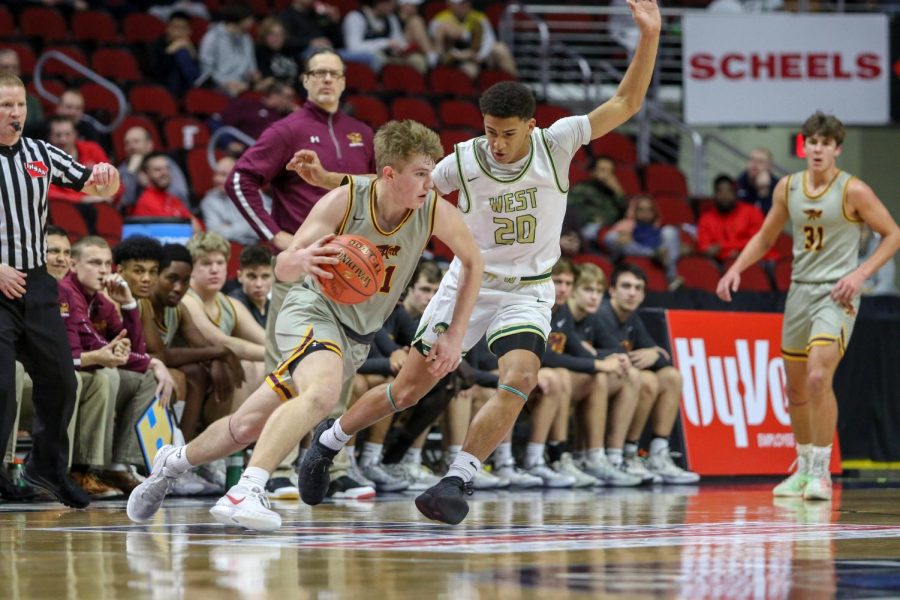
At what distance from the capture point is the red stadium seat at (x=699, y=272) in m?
12.6

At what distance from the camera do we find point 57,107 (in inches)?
471

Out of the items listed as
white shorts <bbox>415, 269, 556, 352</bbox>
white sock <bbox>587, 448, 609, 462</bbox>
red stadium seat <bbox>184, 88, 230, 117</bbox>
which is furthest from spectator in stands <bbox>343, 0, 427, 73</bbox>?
white shorts <bbox>415, 269, 556, 352</bbox>

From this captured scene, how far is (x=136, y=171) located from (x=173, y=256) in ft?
10.3

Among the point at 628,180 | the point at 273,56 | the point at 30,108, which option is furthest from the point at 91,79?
the point at 628,180

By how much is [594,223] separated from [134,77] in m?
4.64

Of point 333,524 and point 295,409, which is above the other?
point 295,409

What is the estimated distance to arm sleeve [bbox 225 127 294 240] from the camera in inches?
286

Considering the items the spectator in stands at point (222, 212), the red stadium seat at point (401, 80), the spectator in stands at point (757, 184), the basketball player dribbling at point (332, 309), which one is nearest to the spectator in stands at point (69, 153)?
the spectator in stands at point (222, 212)

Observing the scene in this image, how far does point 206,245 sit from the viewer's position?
8.23 meters

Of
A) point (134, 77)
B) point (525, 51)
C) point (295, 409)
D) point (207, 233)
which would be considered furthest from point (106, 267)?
point (525, 51)

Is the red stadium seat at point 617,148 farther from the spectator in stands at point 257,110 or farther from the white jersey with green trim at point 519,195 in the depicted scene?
the white jersey with green trim at point 519,195

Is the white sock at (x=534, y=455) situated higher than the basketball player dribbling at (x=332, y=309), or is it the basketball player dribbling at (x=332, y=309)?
the basketball player dribbling at (x=332, y=309)

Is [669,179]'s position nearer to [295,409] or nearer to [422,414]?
[422,414]

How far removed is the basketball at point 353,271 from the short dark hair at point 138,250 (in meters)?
3.11
